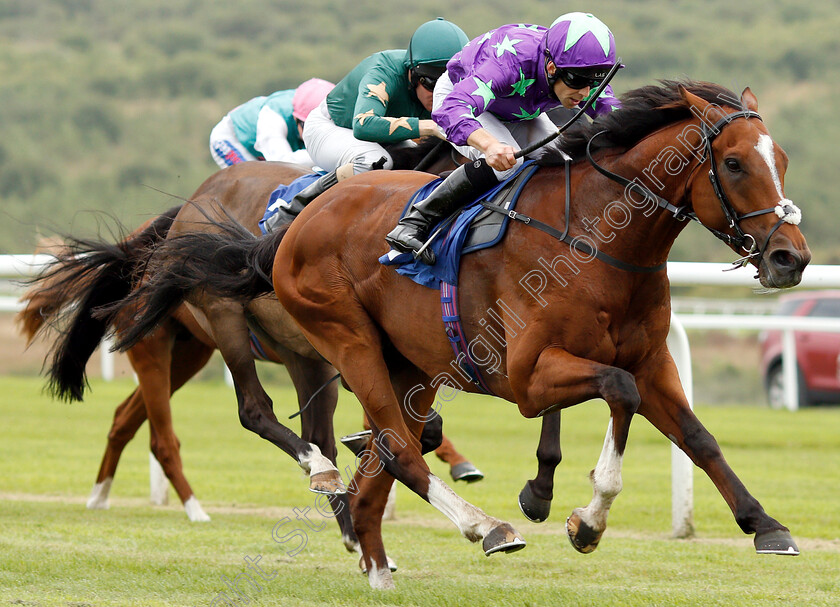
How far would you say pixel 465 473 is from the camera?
20.3 ft

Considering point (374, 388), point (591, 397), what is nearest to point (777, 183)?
point (591, 397)

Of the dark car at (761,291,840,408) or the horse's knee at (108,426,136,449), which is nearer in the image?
the horse's knee at (108,426,136,449)

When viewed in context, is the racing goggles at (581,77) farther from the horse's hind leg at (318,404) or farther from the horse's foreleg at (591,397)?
the horse's hind leg at (318,404)

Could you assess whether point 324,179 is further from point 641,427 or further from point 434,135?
point 641,427

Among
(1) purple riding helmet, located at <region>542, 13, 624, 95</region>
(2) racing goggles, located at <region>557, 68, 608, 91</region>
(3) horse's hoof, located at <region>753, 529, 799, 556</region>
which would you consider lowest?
(3) horse's hoof, located at <region>753, 529, 799, 556</region>

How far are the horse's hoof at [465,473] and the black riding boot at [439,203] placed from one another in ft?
6.53

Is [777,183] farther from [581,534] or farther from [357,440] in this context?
[357,440]

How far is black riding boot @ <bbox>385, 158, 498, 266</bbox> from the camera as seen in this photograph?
4.46 m

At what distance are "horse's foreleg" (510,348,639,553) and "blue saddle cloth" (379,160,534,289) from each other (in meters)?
0.55

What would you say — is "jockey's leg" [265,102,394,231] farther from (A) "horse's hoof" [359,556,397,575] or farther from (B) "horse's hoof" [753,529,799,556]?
(B) "horse's hoof" [753,529,799,556]

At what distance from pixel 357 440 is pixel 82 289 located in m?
2.10

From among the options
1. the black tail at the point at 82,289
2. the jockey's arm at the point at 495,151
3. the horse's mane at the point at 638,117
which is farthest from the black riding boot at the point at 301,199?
the horse's mane at the point at 638,117

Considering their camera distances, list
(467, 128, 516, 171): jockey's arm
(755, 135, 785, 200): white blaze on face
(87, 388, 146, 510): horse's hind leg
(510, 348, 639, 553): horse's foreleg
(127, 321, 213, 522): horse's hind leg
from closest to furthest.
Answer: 1. (755, 135, 785, 200): white blaze on face
2. (510, 348, 639, 553): horse's foreleg
3. (467, 128, 516, 171): jockey's arm
4. (127, 321, 213, 522): horse's hind leg
5. (87, 388, 146, 510): horse's hind leg

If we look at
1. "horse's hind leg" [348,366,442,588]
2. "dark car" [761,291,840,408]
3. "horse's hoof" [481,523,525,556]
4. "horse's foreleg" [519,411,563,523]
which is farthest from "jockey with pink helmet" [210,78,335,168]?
"dark car" [761,291,840,408]
